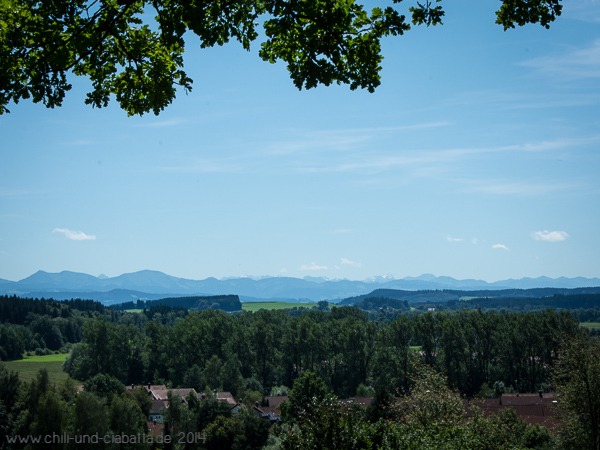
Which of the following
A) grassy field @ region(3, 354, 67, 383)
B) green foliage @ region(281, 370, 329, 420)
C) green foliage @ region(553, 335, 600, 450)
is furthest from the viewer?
grassy field @ region(3, 354, 67, 383)

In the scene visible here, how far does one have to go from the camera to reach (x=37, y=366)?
330 feet

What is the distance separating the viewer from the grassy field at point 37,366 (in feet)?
290

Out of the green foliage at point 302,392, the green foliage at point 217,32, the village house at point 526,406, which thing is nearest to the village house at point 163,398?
the green foliage at point 302,392

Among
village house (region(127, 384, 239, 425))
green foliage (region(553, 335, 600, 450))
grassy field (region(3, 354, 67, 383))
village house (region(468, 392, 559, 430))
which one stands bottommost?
grassy field (region(3, 354, 67, 383))

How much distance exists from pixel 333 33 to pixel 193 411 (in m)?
50.3

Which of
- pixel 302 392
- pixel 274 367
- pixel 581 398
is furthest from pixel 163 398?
pixel 581 398

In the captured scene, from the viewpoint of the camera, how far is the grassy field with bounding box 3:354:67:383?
8825cm

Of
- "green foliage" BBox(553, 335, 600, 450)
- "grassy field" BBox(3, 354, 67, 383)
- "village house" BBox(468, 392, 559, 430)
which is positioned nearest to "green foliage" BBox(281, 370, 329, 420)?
"village house" BBox(468, 392, 559, 430)

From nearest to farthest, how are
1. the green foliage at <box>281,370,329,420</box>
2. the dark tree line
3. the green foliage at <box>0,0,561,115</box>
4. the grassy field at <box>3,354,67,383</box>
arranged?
the green foliage at <box>0,0,561,115</box> < the green foliage at <box>281,370,329,420</box> < the dark tree line < the grassy field at <box>3,354,67,383</box>

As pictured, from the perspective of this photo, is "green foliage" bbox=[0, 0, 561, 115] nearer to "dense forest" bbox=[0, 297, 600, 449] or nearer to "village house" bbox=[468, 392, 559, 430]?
"dense forest" bbox=[0, 297, 600, 449]

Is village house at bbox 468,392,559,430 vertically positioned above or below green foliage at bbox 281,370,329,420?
below

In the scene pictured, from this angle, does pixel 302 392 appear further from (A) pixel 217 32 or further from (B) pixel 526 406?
(A) pixel 217 32

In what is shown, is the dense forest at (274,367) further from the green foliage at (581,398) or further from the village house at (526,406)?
the green foliage at (581,398)

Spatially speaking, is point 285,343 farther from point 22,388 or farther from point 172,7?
point 172,7
